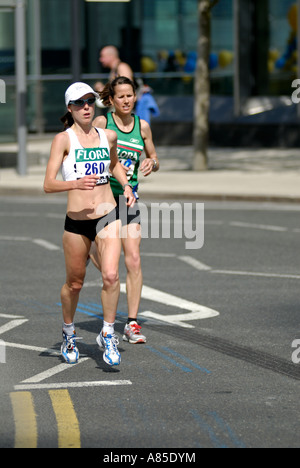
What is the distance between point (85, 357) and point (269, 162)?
17.7 metres

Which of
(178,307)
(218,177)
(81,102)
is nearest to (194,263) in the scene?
(178,307)

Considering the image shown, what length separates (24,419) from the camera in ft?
20.3

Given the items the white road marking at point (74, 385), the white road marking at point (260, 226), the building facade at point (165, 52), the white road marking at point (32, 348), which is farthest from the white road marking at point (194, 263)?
the building facade at point (165, 52)

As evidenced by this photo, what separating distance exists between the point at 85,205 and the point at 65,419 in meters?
1.83

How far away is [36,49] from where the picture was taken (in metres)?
34.5

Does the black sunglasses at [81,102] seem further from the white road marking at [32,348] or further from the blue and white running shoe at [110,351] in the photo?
the white road marking at [32,348]

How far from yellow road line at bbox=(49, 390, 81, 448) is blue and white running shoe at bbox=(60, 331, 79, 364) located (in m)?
0.76

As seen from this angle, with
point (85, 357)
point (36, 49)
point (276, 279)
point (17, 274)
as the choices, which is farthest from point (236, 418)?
point (36, 49)

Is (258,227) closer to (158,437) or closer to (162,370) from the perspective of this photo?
(162,370)

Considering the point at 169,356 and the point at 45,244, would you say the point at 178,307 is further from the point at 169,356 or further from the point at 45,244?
the point at 45,244

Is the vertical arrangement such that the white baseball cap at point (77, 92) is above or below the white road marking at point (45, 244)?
above

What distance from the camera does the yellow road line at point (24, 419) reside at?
5.75 m

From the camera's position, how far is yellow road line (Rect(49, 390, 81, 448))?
574 cm

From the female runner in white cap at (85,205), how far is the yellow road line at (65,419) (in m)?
0.75
